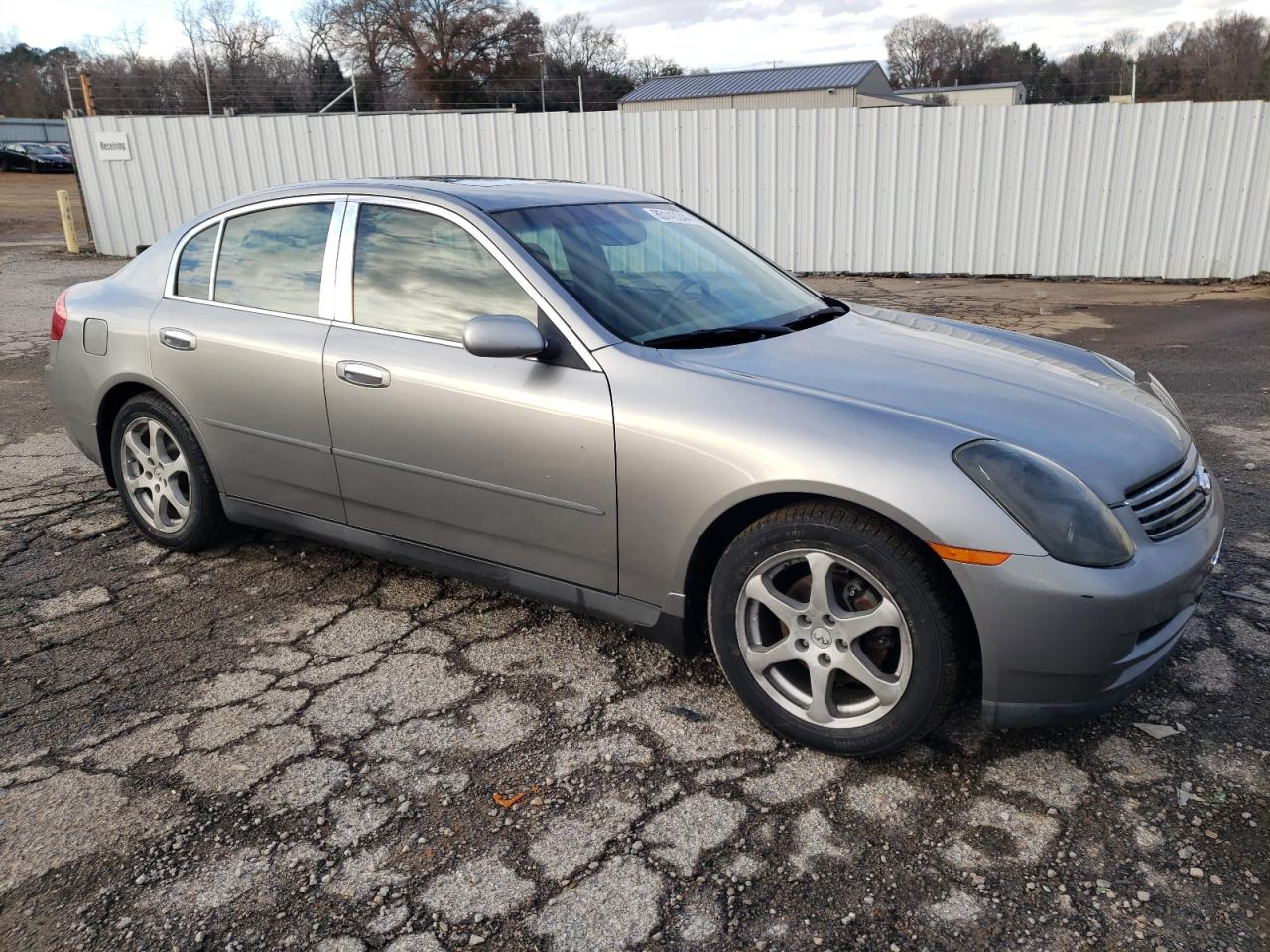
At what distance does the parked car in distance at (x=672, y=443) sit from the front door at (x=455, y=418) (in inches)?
0.4

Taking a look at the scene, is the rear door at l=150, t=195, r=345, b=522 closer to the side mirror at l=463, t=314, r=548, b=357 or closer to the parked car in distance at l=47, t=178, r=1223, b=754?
the parked car in distance at l=47, t=178, r=1223, b=754

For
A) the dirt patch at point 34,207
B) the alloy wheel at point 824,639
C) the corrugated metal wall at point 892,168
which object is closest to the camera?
the alloy wheel at point 824,639

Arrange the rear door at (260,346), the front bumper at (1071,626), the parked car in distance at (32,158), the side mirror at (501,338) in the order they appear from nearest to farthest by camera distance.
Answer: the front bumper at (1071,626) → the side mirror at (501,338) → the rear door at (260,346) → the parked car in distance at (32,158)

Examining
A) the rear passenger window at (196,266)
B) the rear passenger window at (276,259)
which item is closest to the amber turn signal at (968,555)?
the rear passenger window at (276,259)

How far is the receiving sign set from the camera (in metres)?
15.1

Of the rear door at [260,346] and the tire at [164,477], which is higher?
the rear door at [260,346]

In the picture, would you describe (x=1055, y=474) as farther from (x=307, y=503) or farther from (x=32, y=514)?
(x=32, y=514)

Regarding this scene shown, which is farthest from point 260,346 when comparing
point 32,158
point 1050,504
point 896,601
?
point 32,158

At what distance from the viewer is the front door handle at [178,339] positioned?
157 inches

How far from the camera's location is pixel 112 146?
600 inches

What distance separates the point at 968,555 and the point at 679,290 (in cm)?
155

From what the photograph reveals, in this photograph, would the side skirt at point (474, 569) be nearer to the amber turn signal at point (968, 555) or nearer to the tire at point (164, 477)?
the tire at point (164, 477)

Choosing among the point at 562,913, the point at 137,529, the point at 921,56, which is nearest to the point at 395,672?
the point at 562,913

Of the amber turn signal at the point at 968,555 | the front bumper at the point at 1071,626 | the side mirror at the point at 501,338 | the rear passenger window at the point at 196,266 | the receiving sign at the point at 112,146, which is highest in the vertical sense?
the receiving sign at the point at 112,146
